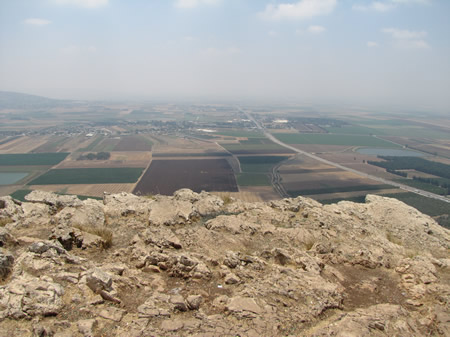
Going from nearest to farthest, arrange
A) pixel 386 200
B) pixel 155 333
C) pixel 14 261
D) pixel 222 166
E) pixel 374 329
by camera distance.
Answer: pixel 155 333 < pixel 374 329 < pixel 14 261 < pixel 386 200 < pixel 222 166

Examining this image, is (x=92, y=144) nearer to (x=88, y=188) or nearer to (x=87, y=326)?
(x=88, y=188)

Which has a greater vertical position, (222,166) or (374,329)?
(374,329)

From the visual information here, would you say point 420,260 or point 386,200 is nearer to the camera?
point 420,260

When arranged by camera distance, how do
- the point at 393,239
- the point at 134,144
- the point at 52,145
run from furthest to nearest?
1. the point at 134,144
2. the point at 52,145
3. the point at 393,239

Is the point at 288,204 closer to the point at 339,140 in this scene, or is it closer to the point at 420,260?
A: the point at 420,260

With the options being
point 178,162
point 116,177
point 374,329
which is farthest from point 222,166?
point 374,329

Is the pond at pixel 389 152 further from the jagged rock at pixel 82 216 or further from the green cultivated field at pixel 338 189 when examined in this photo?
the jagged rock at pixel 82 216

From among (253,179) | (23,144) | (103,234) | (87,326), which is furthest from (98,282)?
(23,144)
